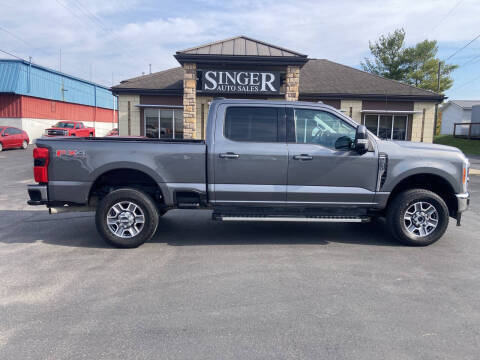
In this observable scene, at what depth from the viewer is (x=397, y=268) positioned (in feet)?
15.7

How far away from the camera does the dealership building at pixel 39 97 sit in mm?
30375

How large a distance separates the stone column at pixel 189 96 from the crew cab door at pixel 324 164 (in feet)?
33.6

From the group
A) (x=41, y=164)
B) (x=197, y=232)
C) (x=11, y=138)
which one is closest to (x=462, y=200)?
(x=197, y=232)

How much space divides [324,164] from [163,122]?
14.0 meters

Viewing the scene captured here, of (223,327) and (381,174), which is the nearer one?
(223,327)

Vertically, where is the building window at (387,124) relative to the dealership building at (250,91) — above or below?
below

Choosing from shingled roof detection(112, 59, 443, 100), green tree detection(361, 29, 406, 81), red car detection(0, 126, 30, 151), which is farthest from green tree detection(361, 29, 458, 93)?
red car detection(0, 126, 30, 151)

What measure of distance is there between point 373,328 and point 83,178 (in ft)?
13.8

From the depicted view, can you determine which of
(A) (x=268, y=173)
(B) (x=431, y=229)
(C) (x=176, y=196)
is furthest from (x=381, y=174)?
(C) (x=176, y=196)

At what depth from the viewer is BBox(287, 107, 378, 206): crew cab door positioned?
550cm

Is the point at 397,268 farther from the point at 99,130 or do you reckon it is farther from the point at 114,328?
the point at 99,130

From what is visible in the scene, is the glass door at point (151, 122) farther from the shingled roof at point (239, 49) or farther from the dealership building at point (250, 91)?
the shingled roof at point (239, 49)

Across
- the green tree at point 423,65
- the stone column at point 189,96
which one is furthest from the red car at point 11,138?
the green tree at point 423,65

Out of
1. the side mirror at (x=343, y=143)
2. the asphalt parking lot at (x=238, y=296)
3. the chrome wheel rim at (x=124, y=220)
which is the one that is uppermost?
the side mirror at (x=343, y=143)
